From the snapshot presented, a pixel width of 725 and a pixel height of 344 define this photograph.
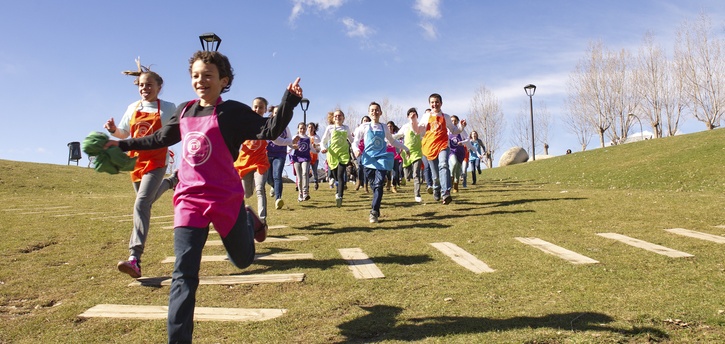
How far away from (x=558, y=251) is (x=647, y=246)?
1027mm

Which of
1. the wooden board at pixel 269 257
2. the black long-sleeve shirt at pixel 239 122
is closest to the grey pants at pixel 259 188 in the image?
the wooden board at pixel 269 257

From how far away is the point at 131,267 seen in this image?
14.5 feet

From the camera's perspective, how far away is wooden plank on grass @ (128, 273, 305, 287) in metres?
4.55

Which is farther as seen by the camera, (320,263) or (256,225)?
(320,263)

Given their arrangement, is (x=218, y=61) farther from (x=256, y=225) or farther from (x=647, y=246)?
(x=647, y=246)

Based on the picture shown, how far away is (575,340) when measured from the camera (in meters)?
2.86

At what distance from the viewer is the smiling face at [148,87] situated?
5230mm

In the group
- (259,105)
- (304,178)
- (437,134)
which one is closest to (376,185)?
(259,105)

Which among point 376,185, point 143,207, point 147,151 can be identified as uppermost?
point 147,151

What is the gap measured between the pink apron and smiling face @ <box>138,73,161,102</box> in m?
2.36

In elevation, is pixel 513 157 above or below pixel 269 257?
above

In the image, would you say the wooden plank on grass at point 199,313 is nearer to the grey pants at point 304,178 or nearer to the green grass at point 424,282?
the green grass at point 424,282

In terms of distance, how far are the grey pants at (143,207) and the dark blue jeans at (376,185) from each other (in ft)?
12.5

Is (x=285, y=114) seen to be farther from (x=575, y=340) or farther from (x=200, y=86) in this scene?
(x=575, y=340)
